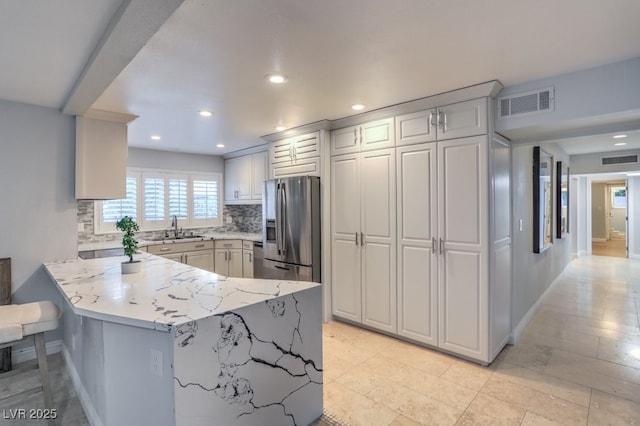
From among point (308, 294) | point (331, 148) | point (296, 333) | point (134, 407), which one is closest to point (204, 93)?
point (331, 148)

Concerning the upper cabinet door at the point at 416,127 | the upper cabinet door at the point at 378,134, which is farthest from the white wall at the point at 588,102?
the upper cabinet door at the point at 378,134

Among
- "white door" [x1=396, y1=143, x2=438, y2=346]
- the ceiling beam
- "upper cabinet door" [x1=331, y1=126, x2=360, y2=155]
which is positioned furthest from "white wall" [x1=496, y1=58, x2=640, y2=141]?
the ceiling beam

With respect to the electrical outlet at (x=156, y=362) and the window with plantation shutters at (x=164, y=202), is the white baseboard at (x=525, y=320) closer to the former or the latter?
the electrical outlet at (x=156, y=362)

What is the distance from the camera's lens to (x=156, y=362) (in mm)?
1504

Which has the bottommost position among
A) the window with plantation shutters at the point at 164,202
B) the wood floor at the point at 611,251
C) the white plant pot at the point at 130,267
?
the wood floor at the point at 611,251

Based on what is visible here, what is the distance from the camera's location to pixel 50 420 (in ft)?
6.39

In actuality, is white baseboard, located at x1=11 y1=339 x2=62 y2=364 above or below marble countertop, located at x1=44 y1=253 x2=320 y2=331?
below

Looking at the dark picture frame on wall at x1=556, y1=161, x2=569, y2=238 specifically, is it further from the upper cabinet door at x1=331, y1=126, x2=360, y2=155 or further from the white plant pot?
the white plant pot

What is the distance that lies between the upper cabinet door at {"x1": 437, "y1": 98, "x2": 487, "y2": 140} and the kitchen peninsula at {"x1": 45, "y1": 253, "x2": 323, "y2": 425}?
192 cm

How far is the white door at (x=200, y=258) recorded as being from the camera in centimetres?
500

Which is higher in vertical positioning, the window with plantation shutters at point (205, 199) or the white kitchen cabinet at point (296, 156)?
the white kitchen cabinet at point (296, 156)

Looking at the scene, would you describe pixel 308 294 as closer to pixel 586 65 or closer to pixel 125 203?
pixel 586 65

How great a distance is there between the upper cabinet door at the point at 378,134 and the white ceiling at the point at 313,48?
1.11 feet

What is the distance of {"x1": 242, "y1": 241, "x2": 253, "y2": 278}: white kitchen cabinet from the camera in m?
5.13
